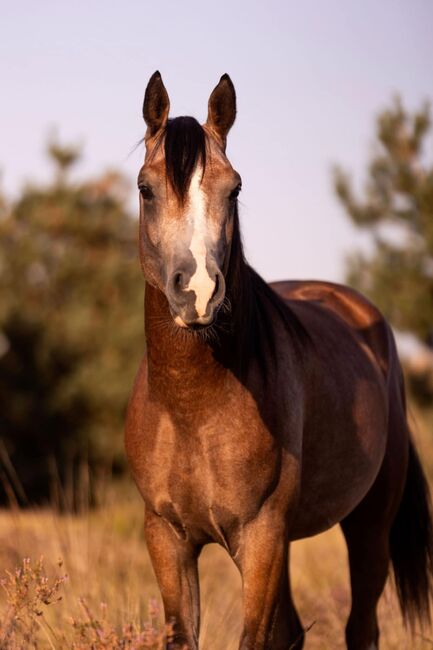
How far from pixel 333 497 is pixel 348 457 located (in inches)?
7.7

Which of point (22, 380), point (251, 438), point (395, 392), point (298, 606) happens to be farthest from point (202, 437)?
point (22, 380)

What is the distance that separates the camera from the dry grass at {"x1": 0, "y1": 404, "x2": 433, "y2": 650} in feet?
11.4

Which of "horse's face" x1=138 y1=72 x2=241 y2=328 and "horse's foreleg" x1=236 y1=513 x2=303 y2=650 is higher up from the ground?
"horse's face" x1=138 y1=72 x2=241 y2=328

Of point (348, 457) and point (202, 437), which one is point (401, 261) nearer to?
point (348, 457)

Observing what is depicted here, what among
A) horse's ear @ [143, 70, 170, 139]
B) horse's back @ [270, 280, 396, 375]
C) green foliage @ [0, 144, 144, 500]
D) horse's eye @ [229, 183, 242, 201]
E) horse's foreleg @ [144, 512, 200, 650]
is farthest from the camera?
green foliage @ [0, 144, 144, 500]

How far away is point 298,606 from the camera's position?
729 cm

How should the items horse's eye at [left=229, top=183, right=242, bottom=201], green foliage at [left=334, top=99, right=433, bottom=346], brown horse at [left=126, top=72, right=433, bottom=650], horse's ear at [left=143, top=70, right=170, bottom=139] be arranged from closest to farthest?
Result: brown horse at [left=126, top=72, right=433, bottom=650] < horse's eye at [left=229, top=183, right=242, bottom=201] < horse's ear at [left=143, top=70, right=170, bottom=139] < green foliage at [left=334, top=99, right=433, bottom=346]

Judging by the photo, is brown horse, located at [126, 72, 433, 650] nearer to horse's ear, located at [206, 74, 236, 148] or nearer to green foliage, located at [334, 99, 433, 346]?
horse's ear, located at [206, 74, 236, 148]

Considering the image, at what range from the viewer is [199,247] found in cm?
329

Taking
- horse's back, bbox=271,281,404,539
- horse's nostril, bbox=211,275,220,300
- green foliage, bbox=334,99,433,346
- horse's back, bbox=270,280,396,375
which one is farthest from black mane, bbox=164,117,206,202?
green foliage, bbox=334,99,433,346

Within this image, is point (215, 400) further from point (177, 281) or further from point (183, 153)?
point (183, 153)

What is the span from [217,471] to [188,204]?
0.96 metres

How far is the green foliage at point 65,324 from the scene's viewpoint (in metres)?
18.8

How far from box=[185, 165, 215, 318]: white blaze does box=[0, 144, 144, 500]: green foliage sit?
40.3 ft
